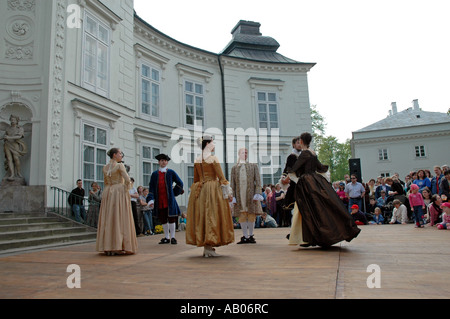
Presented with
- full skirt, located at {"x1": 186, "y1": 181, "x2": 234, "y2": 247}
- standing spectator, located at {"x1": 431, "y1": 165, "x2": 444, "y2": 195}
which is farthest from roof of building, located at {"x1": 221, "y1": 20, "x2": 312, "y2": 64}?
full skirt, located at {"x1": 186, "y1": 181, "x2": 234, "y2": 247}

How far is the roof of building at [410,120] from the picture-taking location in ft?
132

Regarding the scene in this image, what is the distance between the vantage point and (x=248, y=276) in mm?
3639

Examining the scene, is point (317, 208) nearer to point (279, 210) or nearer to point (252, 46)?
point (279, 210)

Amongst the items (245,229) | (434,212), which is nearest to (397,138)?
(434,212)

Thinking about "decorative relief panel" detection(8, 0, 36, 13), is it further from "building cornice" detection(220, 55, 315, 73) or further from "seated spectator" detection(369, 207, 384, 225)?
"seated spectator" detection(369, 207, 384, 225)

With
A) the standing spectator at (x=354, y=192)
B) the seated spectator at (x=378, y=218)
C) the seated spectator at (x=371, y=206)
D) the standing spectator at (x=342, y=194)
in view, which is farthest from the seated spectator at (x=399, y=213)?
the standing spectator at (x=342, y=194)

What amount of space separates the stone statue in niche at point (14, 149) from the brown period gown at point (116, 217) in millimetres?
5008

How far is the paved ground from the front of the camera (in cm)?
288

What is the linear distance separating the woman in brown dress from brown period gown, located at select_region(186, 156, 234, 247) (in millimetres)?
1326

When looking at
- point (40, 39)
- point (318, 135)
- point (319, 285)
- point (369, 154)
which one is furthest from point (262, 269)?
point (318, 135)

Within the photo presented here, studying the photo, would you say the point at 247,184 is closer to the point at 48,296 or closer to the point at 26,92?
the point at 48,296

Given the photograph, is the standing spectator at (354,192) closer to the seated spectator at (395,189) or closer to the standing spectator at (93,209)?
the seated spectator at (395,189)

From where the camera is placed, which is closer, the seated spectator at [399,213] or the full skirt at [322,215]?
the full skirt at [322,215]

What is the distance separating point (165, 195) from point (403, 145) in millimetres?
37576
